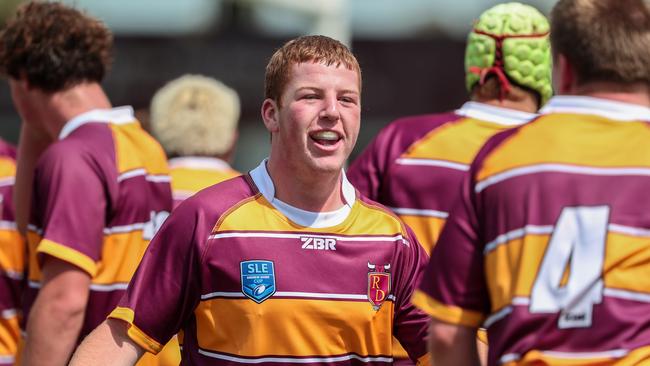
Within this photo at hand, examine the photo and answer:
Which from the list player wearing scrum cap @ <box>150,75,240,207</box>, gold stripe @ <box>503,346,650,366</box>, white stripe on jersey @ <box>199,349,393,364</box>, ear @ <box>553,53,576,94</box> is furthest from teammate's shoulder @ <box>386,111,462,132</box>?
gold stripe @ <box>503,346,650,366</box>

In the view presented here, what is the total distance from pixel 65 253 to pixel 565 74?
2.22 metres

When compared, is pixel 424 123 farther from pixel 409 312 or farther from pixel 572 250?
pixel 572 250

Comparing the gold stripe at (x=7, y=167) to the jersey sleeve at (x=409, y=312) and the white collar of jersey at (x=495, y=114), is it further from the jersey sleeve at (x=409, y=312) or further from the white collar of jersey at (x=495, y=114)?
the jersey sleeve at (x=409, y=312)

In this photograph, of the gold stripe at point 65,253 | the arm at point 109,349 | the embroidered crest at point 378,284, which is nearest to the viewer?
the arm at point 109,349

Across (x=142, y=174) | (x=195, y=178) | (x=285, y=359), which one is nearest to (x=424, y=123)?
(x=142, y=174)

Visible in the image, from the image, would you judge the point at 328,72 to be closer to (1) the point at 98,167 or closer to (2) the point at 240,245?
(2) the point at 240,245

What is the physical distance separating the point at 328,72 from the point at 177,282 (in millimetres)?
812

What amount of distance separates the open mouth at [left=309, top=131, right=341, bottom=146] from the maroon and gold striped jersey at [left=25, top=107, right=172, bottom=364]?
1.23 meters

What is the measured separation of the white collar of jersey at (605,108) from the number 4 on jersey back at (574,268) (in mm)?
269

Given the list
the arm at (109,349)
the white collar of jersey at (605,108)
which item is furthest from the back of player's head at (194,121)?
the white collar of jersey at (605,108)

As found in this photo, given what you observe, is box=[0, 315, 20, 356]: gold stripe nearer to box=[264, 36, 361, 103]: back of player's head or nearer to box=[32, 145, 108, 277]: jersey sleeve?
box=[32, 145, 108, 277]: jersey sleeve

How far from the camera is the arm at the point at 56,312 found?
5.09 metres

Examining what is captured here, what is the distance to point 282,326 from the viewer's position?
4.14 m

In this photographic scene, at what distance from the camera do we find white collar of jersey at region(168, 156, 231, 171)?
6785mm
